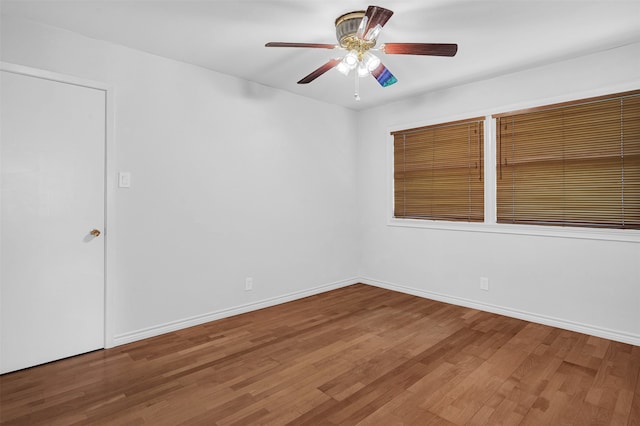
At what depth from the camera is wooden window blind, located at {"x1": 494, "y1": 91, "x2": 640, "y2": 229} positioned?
292 cm

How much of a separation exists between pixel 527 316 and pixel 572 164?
5.04 ft

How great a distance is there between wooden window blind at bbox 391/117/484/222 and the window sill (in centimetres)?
7

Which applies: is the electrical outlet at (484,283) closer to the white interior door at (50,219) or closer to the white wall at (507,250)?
the white wall at (507,250)

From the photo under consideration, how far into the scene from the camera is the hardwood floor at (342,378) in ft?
6.38

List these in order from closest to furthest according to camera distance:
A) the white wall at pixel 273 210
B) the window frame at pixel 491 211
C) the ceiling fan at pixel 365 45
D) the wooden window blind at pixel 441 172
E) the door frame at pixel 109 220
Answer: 1. the ceiling fan at pixel 365 45
2. the door frame at pixel 109 220
3. the white wall at pixel 273 210
4. the window frame at pixel 491 211
5. the wooden window blind at pixel 441 172

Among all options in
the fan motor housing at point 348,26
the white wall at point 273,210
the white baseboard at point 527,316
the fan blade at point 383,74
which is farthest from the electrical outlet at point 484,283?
the fan motor housing at point 348,26

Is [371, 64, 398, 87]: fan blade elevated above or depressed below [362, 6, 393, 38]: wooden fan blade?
below

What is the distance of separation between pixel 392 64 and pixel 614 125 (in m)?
2.00

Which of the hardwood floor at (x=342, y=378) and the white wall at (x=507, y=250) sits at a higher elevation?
the white wall at (x=507, y=250)

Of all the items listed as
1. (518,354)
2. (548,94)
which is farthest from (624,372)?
(548,94)

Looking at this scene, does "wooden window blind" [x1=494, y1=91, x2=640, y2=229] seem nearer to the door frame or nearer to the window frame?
the window frame

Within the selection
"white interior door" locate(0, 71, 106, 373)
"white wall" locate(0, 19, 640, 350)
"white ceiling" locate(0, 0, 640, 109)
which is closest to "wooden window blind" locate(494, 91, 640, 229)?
"white wall" locate(0, 19, 640, 350)

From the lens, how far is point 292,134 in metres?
4.18

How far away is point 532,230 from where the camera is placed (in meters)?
3.42
